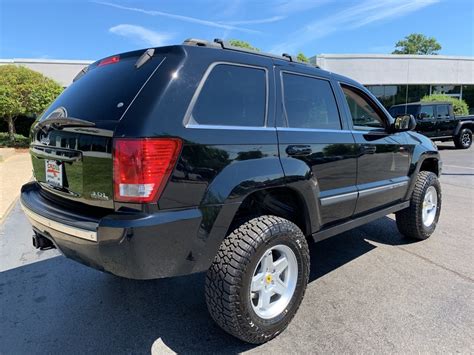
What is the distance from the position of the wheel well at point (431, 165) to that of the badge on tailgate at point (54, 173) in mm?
4312

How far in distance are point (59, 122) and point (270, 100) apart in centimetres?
146

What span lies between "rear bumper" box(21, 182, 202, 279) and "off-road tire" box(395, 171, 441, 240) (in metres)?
3.17

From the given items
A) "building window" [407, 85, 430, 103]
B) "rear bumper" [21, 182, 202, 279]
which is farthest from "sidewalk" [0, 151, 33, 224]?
"building window" [407, 85, 430, 103]

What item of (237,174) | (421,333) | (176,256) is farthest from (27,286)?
(421,333)

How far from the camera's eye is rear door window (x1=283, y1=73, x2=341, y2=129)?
303 centimetres

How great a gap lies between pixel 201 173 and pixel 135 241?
1.77ft

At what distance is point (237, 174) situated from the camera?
8.02ft

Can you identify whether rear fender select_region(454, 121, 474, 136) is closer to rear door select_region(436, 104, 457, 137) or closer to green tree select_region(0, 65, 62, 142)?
rear door select_region(436, 104, 457, 137)

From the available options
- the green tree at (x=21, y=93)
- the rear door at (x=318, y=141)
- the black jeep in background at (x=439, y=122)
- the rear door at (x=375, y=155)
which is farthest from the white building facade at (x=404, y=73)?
the rear door at (x=318, y=141)

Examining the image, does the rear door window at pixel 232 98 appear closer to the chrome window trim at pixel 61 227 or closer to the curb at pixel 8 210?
the chrome window trim at pixel 61 227

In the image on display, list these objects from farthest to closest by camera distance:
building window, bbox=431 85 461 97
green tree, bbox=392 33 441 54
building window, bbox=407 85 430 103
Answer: green tree, bbox=392 33 441 54, building window, bbox=431 85 461 97, building window, bbox=407 85 430 103

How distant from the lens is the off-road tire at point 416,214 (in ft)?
14.8

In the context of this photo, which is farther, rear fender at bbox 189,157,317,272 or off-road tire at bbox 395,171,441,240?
off-road tire at bbox 395,171,441,240

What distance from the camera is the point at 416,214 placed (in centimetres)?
449
